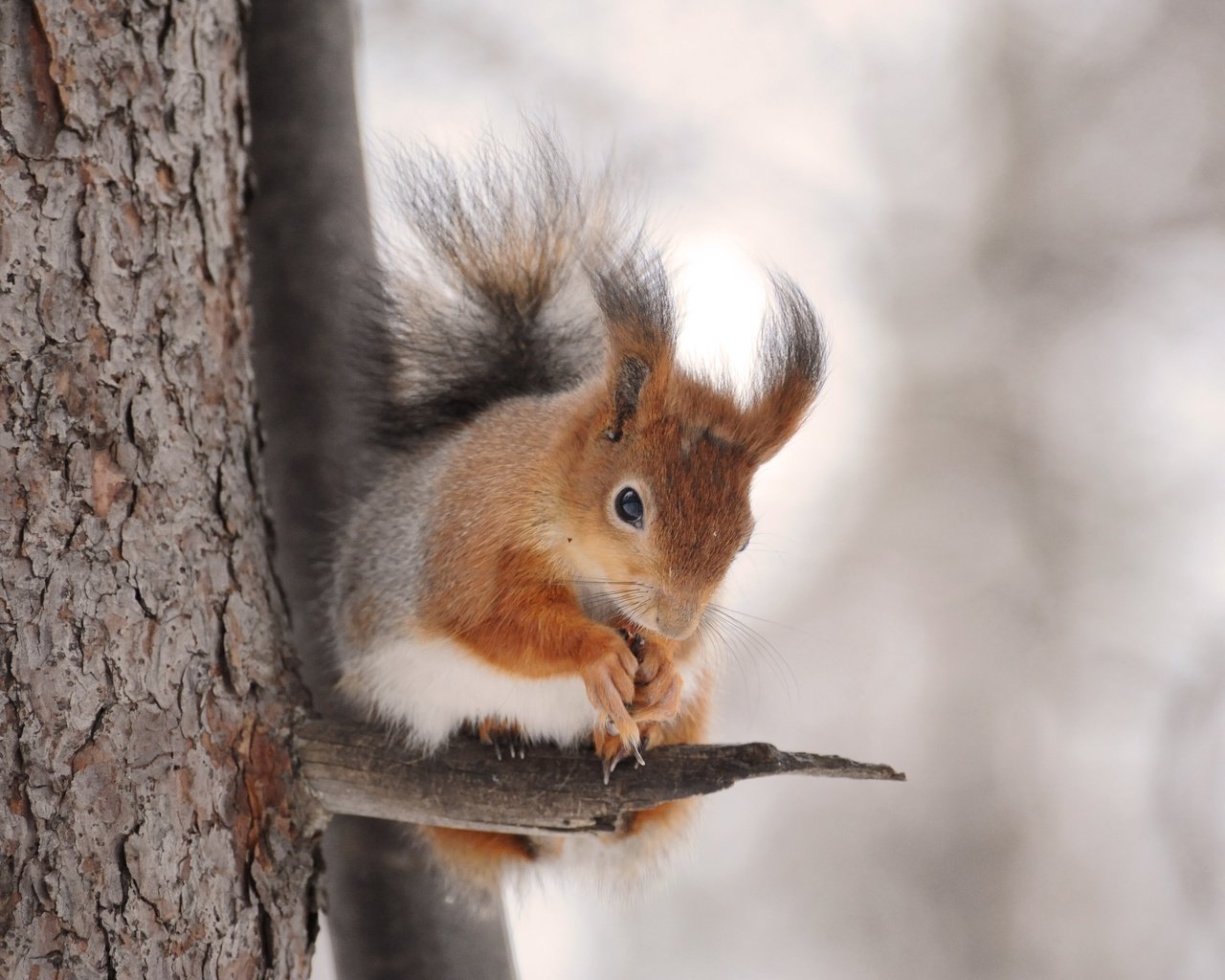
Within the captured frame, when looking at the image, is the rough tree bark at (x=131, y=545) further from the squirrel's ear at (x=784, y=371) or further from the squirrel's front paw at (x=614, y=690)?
the squirrel's ear at (x=784, y=371)

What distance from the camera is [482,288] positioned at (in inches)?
77.0

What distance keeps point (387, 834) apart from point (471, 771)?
1.48ft

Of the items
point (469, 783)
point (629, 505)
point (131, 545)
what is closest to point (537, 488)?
point (629, 505)

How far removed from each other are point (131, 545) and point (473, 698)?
0.51 meters

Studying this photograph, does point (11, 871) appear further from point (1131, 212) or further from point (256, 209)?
point (1131, 212)

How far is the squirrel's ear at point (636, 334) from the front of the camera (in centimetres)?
158

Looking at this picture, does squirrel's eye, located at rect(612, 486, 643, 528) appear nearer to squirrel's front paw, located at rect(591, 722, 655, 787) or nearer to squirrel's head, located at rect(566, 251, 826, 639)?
squirrel's head, located at rect(566, 251, 826, 639)

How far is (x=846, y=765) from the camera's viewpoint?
131 cm

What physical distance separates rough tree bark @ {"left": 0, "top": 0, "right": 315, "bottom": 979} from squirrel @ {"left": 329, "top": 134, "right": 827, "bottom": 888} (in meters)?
0.25

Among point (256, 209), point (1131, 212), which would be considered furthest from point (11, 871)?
point (1131, 212)

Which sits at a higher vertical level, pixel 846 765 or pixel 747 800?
pixel 846 765

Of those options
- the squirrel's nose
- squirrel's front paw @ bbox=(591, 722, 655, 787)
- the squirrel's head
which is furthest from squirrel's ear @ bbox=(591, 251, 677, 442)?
squirrel's front paw @ bbox=(591, 722, 655, 787)

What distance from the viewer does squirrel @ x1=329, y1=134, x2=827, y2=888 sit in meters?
1.55

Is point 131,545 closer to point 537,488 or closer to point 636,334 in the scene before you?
point 537,488
